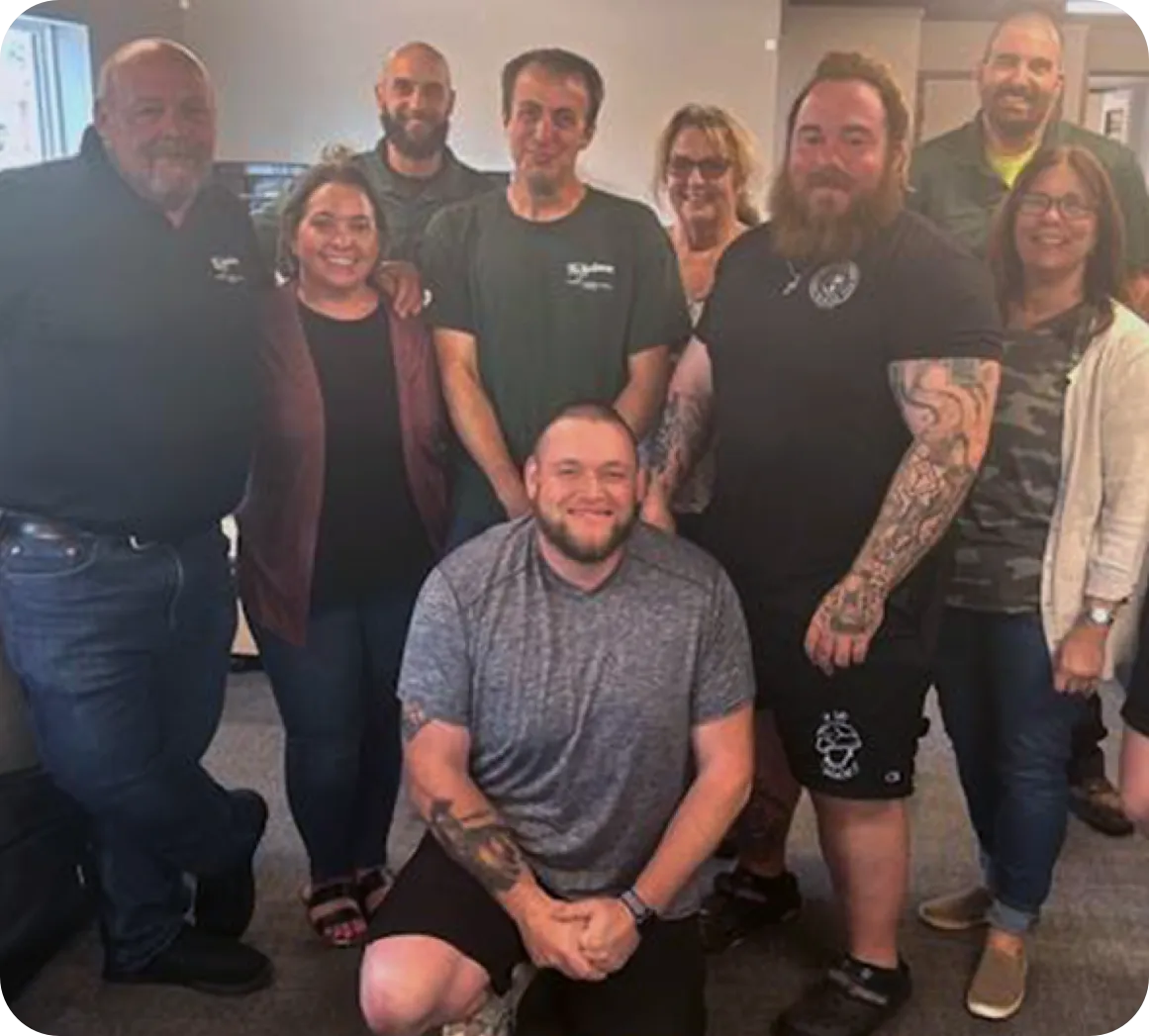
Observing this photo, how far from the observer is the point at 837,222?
5.46ft

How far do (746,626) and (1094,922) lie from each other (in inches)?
39.8

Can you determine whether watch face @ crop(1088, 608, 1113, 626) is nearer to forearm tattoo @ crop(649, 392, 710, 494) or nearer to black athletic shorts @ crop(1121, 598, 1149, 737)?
black athletic shorts @ crop(1121, 598, 1149, 737)

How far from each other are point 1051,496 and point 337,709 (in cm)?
118

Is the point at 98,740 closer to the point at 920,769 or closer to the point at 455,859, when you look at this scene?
the point at 455,859

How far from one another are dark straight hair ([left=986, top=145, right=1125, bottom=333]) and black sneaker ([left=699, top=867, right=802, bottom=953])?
1.10 metres

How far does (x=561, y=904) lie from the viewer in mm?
1540

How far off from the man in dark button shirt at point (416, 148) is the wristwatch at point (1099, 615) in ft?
4.13

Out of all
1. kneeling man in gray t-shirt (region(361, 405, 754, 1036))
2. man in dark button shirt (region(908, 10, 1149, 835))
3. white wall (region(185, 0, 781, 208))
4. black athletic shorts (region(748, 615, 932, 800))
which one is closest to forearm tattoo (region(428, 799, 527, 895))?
kneeling man in gray t-shirt (region(361, 405, 754, 1036))

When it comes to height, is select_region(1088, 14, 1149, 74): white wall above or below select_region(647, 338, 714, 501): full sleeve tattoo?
above

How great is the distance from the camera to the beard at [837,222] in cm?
165

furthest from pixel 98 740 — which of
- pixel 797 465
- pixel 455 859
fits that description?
pixel 797 465

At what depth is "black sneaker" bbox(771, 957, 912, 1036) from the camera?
1.83 meters

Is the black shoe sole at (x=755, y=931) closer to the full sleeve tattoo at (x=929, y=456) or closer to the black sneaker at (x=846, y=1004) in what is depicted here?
the black sneaker at (x=846, y=1004)

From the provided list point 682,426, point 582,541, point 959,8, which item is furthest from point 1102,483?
point 959,8
